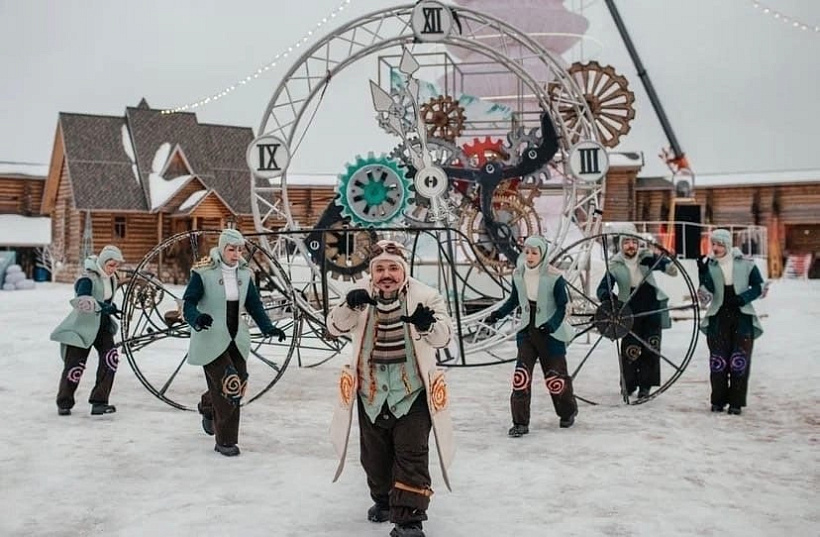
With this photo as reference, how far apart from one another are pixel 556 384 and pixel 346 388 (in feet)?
9.06

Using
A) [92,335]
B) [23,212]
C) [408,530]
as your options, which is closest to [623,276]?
[408,530]

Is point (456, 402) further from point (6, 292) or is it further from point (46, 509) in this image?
point (6, 292)

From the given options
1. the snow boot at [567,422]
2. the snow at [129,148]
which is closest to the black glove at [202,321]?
the snow boot at [567,422]

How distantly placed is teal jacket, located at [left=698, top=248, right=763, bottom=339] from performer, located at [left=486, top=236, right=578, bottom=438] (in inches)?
60.1

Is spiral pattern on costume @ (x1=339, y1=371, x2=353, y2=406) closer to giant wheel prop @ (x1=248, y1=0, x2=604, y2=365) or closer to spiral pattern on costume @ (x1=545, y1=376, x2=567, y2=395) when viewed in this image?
spiral pattern on costume @ (x1=545, y1=376, x2=567, y2=395)

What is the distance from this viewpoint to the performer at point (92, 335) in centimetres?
730

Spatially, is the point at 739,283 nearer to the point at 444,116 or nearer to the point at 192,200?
the point at 444,116

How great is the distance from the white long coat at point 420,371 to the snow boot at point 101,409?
12.6ft

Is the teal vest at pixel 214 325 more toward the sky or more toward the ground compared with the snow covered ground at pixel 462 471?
more toward the sky

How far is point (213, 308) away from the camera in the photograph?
233 inches

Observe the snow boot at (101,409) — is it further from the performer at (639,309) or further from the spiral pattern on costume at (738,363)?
the spiral pattern on costume at (738,363)

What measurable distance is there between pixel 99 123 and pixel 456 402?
1192 inches

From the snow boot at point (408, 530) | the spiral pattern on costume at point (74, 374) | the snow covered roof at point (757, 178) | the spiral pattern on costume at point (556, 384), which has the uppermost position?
the snow covered roof at point (757, 178)

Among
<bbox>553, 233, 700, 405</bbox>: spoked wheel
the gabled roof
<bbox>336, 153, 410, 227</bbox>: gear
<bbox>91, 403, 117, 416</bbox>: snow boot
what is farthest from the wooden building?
<bbox>553, 233, 700, 405</bbox>: spoked wheel
